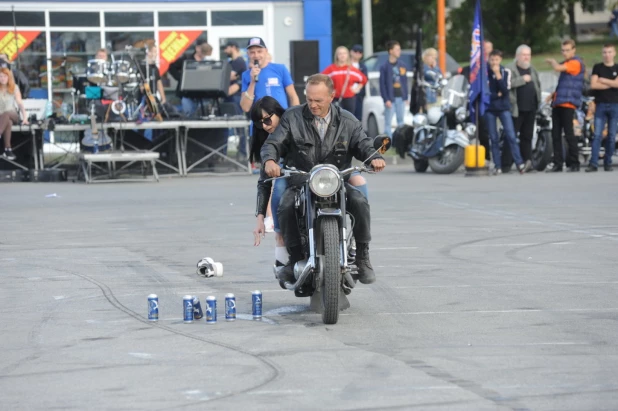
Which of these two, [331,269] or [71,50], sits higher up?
[71,50]

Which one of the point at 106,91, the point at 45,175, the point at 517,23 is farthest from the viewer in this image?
the point at 517,23

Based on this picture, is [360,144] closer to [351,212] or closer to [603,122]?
[351,212]

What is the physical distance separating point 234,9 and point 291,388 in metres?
24.2

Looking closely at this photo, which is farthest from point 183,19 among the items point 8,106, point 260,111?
point 260,111

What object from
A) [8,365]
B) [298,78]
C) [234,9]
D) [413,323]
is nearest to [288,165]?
[413,323]

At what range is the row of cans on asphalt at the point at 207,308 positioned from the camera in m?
7.82

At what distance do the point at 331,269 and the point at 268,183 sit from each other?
1.39 metres

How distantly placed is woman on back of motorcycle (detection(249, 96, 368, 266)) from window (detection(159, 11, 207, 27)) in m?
20.6

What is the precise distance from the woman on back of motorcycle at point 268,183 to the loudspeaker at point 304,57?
17666 mm

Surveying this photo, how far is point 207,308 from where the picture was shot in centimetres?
786

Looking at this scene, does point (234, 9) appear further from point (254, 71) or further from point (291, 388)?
point (291, 388)

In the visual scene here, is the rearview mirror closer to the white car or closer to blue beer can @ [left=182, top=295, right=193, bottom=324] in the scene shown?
blue beer can @ [left=182, top=295, right=193, bottom=324]

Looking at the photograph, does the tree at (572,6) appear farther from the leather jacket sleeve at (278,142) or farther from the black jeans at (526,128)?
the leather jacket sleeve at (278,142)

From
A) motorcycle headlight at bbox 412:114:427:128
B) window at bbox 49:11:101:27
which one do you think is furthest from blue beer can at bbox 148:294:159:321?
window at bbox 49:11:101:27
